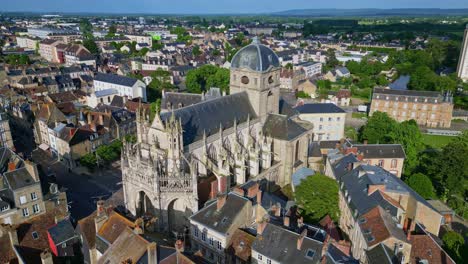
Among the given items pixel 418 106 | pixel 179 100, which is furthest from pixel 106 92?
pixel 418 106

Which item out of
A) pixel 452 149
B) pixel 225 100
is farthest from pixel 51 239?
pixel 452 149

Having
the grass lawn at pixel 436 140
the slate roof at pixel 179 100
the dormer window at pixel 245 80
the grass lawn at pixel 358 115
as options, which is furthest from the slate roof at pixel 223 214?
the grass lawn at pixel 358 115

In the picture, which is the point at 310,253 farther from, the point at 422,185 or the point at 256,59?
the point at 256,59

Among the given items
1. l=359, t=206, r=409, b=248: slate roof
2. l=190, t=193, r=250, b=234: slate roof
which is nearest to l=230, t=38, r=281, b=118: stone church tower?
l=190, t=193, r=250, b=234: slate roof

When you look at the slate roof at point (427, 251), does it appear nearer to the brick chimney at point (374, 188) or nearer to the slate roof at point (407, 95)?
the brick chimney at point (374, 188)

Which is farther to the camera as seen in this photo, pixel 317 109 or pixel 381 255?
pixel 317 109
